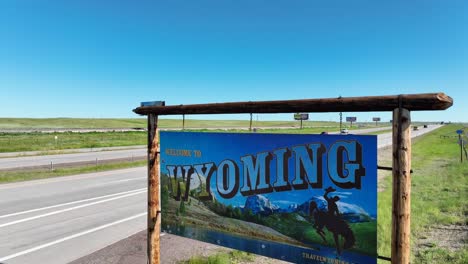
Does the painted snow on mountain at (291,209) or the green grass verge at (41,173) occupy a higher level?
the painted snow on mountain at (291,209)

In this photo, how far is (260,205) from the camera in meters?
3.94

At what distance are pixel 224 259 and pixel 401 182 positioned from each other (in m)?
3.97

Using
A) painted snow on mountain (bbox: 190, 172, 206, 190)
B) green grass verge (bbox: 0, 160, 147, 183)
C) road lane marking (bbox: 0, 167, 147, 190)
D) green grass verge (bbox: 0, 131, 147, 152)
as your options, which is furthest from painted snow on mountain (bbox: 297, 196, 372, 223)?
green grass verge (bbox: 0, 131, 147, 152)

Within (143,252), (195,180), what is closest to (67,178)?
(143,252)

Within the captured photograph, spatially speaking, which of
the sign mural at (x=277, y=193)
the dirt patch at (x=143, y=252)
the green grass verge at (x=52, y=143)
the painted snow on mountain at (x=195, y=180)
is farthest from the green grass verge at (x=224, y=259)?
the green grass verge at (x=52, y=143)

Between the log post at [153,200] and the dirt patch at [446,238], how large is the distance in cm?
549

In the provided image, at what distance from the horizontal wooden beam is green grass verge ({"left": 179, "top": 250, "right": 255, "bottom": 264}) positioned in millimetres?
3017

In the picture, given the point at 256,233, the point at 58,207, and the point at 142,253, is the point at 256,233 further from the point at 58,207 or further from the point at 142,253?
the point at 58,207

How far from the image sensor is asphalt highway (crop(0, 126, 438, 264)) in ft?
22.9

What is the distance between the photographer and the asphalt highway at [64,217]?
698 cm

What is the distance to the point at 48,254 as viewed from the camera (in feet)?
22.0

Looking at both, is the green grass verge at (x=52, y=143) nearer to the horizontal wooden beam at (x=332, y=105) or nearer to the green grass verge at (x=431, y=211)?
the green grass verge at (x=431, y=211)

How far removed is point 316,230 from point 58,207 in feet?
33.5

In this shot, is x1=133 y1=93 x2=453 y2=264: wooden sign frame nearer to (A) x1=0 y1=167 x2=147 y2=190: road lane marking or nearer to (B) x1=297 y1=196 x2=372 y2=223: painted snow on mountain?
(B) x1=297 y1=196 x2=372 y2=223: painted snow on mountain
